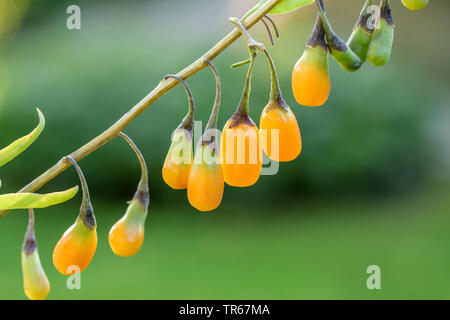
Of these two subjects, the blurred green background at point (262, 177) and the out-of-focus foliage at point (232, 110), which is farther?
the out-of-focus foliage at point (232, 110)

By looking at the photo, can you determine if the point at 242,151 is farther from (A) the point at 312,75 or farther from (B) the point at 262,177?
(B) the point at 262,177

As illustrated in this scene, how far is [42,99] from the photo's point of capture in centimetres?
216

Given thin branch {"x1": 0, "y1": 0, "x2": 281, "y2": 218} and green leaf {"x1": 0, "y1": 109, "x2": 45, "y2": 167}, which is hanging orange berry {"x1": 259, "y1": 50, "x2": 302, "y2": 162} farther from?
green leaf {"x1": 0, "y1": 109, "x2": 45, "y2": 167}

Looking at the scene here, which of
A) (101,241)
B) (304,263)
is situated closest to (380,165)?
(304,263)

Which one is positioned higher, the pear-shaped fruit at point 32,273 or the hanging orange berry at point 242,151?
the hanging orange berry at point 242,151

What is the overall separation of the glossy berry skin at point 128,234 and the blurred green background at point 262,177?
1368mm

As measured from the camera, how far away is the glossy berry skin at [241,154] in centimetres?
43

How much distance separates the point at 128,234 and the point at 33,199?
9cm

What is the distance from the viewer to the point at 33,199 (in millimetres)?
426

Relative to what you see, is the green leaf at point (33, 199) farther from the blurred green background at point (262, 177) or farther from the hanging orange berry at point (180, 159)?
the blurred green background at point (262, 177)

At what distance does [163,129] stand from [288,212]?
2.10 ft

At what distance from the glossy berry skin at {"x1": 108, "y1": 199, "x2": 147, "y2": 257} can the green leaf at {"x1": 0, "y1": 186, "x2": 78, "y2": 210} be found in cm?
7

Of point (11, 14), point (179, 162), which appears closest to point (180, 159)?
point (179, 162)

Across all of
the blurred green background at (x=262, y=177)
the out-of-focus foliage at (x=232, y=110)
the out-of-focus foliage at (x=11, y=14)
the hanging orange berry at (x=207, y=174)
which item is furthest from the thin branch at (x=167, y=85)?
the out-of-focus foliage at (x=11, y=14)
